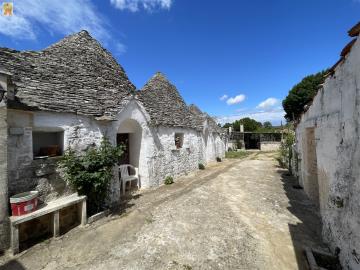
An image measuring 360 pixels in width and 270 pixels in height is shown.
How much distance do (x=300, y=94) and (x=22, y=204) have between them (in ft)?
120

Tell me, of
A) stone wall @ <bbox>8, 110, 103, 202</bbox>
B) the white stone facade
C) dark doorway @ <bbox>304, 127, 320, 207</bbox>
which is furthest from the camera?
dark doorway @ <bbox>304, 127, 320, 207</bbox>

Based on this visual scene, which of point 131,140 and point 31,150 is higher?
point 131,140

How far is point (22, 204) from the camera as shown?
4.61 m

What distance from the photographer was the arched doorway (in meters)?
9.61

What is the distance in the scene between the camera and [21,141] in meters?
5.18

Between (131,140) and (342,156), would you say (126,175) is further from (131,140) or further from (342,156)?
(342,156)

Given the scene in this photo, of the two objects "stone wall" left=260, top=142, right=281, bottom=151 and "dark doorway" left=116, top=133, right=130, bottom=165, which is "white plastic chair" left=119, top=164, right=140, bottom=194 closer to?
"dark doorway" left=116, top=133, right=130, bottom=165

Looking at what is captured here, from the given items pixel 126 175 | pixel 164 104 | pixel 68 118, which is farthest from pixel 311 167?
pixel 68 118

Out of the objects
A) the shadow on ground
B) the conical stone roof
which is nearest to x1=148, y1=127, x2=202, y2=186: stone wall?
the conical stone roof

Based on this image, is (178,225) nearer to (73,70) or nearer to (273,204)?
(273,204)

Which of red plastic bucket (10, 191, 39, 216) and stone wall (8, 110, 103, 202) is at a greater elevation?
stone wall (8, 110, 103, 202)

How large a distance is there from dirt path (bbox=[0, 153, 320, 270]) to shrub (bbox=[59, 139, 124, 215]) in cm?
79

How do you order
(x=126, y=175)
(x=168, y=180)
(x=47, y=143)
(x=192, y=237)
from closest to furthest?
(x=192, y=237), (x=47, y=143), (x=126, y=175), (x=168, y=180)

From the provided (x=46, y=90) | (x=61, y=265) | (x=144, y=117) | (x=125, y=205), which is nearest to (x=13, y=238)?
(x=61, y=265)
